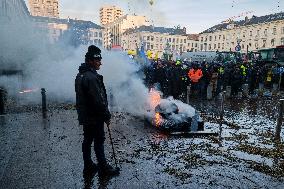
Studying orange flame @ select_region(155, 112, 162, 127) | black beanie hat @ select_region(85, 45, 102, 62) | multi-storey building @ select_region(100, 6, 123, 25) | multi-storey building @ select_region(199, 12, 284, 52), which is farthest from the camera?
multi-storey building @ select_region(100, 6, 123, 25)

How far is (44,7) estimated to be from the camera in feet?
499

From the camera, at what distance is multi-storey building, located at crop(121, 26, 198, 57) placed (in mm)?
98512

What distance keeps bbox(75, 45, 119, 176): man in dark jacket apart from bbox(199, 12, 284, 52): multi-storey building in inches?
2314

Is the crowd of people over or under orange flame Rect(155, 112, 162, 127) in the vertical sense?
over

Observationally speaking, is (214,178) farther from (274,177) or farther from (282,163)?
(282,163)

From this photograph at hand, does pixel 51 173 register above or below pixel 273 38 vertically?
below

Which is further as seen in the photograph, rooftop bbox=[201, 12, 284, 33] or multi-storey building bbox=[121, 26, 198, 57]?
multi-storey building bbox=[121, 26, 198, 57]

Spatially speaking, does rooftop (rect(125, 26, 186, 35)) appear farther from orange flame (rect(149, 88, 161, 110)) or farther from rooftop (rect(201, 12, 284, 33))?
orange flame (rect(149, 88, 161, 110))

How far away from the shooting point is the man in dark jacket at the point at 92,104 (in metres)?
5.11

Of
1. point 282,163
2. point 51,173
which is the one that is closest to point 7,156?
point 51,173

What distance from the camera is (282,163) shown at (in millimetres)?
6402

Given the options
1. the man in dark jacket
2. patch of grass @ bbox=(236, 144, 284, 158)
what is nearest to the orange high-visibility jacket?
patch of grass @ bbox=(236, 144, 284, 158)

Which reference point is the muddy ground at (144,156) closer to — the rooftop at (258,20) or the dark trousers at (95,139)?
the dark trousers at (95,139)

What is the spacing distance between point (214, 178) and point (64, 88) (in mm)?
12449
